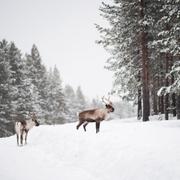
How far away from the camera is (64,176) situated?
10.0 meters

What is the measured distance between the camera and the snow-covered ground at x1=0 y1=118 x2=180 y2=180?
8.33m

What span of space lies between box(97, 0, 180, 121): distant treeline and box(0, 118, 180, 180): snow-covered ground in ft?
19.1

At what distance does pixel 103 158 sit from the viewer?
10562 mm

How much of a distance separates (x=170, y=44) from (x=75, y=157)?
976 cm

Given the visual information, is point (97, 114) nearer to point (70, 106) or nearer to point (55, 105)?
point (55, 105)

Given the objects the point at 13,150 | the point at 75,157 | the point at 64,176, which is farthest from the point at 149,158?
the point at 13,150

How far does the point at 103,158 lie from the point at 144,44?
39.2 feet

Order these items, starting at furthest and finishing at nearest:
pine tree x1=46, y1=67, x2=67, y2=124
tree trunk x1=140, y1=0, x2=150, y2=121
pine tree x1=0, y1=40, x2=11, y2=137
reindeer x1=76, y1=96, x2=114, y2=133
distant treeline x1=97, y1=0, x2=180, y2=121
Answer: pine tree x1=46, y1=67, x2=67, y2=124 < pine tree x1=0, y1=40, x2=11, y2=137 < tree trunk x1=140, y1=0, x2=150, y2=121 < distant treeline x1=97, y1=0, x2=180, y2=121 < reindeer x1=76, y1=96, x2=114, y2=133

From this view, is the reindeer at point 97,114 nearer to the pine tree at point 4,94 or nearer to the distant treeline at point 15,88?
the distant treeline at point 15,88

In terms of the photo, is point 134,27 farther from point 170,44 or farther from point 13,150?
point 13,150

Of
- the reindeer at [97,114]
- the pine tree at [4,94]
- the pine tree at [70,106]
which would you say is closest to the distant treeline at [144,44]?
the reindeer at [97,114]

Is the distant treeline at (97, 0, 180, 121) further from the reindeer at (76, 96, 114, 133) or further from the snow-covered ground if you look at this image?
the snow-covered ground

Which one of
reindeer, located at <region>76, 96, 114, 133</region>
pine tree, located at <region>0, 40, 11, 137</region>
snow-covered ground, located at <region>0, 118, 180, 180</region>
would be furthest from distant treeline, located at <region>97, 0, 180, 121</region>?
pine tree, located at <region>0, 40, 11, 137</region>

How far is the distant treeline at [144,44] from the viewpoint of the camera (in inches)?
672
